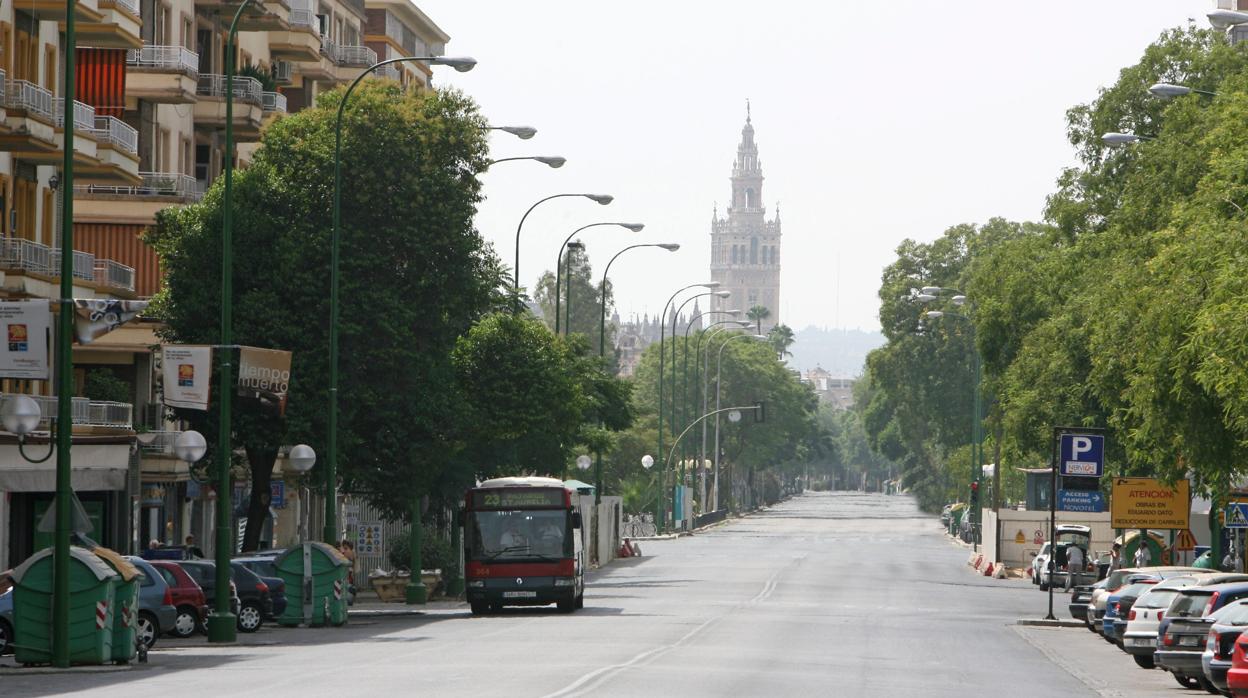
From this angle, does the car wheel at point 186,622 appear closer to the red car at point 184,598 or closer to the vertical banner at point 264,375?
the red car at point 184,598

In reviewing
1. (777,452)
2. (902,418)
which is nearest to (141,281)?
(902,418)

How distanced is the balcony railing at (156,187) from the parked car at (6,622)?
24.1 meters

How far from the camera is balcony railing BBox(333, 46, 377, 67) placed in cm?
7906

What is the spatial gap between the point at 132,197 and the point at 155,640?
2217 centimetres

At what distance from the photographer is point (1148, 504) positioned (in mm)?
47312

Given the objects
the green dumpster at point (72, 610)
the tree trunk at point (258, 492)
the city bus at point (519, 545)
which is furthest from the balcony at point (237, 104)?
the green dumpster at point (72, 610)

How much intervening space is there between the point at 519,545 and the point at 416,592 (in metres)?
7.01

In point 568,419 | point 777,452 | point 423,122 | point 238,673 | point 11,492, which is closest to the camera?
point 238,673

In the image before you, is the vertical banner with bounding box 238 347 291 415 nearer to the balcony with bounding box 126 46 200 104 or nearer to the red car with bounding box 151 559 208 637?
the red car with bounding box 151 559 208 637

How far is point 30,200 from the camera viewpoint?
142ft

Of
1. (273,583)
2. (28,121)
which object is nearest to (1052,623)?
(273,583)

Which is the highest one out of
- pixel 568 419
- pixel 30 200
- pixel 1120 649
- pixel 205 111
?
pixel 205 111

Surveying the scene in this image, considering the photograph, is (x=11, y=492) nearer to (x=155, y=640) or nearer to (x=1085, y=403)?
(x=155, y=640)

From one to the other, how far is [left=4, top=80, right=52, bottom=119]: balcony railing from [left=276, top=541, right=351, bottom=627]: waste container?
932 cm
